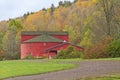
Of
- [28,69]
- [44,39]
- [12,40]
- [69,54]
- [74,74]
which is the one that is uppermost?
[74,74]

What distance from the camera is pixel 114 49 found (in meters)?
41.2

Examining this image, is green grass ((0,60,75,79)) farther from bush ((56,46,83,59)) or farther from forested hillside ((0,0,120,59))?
bush ((56,46,83,59))

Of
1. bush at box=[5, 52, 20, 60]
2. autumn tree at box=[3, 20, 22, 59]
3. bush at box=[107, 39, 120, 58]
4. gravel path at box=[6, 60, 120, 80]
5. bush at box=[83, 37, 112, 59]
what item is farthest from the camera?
autumn tree at box=[3, 20, 22, 59]

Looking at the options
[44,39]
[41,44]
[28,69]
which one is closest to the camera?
[28,69]

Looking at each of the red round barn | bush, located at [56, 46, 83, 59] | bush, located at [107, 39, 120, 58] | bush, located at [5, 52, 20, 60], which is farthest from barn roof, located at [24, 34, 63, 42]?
bush, located at [107, 39, 120, 58]

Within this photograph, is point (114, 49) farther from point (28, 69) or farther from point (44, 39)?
point (44, 39)

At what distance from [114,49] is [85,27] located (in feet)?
220

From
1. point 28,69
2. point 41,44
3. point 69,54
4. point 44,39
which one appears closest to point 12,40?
point 44,39

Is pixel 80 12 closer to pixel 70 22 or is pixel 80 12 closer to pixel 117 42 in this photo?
pixel 70 22

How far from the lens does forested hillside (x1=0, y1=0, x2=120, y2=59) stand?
43.5m

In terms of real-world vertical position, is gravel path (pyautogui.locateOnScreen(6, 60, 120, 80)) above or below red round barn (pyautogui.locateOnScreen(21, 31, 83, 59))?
above

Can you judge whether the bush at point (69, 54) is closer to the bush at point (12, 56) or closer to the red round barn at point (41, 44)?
the red round barn at point (41, 44)

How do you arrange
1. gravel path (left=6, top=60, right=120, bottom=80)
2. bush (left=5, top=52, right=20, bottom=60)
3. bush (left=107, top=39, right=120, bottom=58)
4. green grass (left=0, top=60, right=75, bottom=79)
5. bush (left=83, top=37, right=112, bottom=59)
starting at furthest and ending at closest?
bush (left=5, top=52, right=20, bottom=60)
bush (left=83, top=37, right=112, bottom=59)
bush (left=107, top=39, right=120, bottom=58)
green grass (left=0, top=60, right=75, bottom=79)
gravel path (left=6, top=60, right=120, bottom=80)

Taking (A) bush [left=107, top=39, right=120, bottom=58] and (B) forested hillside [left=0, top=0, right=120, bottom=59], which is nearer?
(A) bush [left=107, top=39, right=120, bottom=58]
